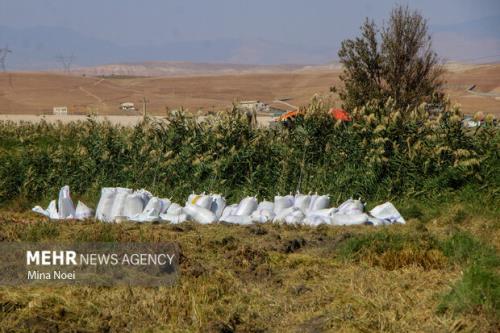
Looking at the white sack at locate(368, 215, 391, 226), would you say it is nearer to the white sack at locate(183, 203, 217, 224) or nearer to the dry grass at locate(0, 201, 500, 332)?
the dry grass at locate(0, 201, 500, 332)

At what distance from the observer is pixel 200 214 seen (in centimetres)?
1086

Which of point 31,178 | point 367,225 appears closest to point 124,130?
point 31,178

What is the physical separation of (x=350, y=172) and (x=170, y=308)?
248 inches

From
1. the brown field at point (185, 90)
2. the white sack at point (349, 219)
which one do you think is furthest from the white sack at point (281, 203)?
the brown field at point (185, 90)

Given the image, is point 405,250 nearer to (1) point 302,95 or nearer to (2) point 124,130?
(2) point 124,130

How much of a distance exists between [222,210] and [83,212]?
76.2 inches

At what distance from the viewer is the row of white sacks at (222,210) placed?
10.6 metres

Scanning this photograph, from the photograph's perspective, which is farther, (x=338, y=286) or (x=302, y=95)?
(x=302, y=95)

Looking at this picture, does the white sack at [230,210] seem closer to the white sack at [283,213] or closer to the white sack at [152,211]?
the white sack at [283,213]

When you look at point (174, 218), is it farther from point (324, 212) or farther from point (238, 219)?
point (324, 212)

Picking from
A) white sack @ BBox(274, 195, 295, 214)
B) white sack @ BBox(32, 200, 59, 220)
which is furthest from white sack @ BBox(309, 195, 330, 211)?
white sack @ BBox(32, 200, 59, 220)

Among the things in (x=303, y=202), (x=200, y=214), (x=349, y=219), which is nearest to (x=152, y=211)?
(x=200, y=214)

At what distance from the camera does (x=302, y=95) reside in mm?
76625

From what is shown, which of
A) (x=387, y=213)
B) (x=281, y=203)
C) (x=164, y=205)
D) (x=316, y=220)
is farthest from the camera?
(x=164, y=205)
